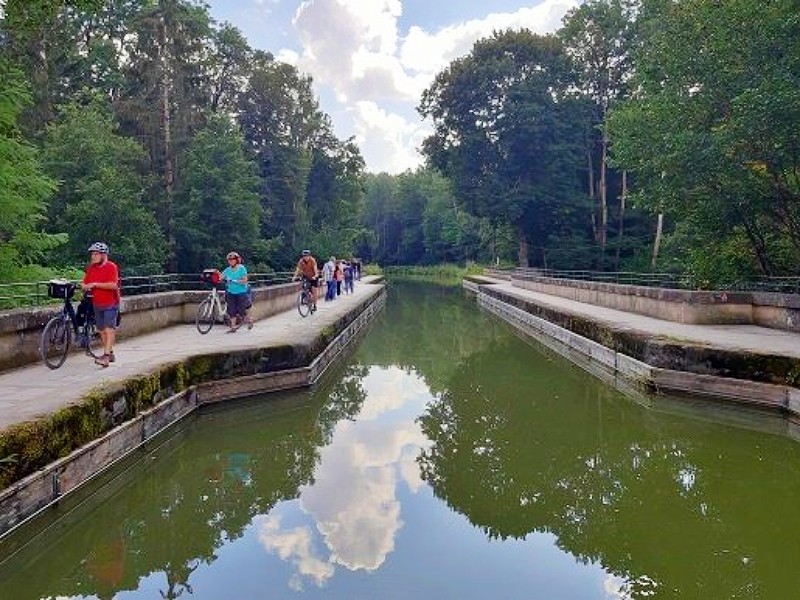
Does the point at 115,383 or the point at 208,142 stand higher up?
the point at 208,142

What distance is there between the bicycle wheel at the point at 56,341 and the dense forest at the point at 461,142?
6551mm

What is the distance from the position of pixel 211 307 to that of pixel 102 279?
233 inches

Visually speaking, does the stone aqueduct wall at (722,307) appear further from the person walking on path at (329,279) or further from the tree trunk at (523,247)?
the tree trunk at (523,247)

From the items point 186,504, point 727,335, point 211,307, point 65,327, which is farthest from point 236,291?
point 727,335

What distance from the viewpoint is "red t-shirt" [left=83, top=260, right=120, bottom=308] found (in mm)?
8828

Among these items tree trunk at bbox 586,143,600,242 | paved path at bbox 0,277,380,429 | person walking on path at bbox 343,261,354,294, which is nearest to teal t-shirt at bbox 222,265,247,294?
paved path at bbox 0,277,380,429

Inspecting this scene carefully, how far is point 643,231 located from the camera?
46438 mm

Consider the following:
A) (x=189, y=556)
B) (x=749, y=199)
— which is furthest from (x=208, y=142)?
(x=189, y=556)

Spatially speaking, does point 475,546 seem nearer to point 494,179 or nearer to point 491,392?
point 491,392

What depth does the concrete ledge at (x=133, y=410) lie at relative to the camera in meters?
5.59

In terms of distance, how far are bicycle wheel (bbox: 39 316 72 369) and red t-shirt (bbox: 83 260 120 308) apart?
86 cm

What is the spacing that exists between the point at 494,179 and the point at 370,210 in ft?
253

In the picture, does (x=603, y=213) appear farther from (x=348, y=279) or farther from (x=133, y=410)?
(x=133, y=410)

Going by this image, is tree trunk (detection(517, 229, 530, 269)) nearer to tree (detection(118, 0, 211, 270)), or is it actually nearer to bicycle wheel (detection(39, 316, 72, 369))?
tree (detection(118, 0, 211, 270))
